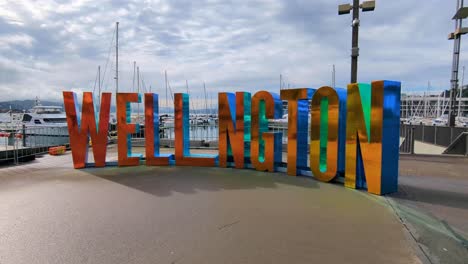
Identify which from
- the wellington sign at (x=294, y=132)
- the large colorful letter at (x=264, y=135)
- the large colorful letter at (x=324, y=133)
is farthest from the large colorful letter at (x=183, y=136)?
the large colorful letter at (x=324, y=133)

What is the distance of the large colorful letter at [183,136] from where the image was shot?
933cm

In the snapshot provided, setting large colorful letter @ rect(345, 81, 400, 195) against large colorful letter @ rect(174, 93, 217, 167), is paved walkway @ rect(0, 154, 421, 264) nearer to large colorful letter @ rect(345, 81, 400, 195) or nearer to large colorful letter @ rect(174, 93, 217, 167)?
large colorful letter @ rect(345, 81, 400, 195)

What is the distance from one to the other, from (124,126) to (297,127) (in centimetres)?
555

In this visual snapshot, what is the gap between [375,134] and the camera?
620 cm

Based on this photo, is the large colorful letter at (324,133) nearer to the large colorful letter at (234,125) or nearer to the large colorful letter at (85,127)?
the large colorful letter at (234,125)

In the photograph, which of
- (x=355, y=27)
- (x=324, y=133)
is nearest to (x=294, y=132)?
(x=324, y=133)

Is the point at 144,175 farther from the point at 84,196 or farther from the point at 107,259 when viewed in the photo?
the point at 107,259

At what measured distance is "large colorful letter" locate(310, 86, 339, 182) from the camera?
23.0ft

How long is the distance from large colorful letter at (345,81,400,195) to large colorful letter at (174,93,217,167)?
447cm

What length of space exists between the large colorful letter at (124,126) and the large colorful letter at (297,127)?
16.3 ft

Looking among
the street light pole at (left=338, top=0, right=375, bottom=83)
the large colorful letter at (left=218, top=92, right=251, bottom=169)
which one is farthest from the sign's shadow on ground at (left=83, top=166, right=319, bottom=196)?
the street light pole at (left=338, top=0, right=375, bottom=83)

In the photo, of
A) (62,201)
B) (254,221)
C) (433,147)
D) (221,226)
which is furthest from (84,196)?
(433,147)

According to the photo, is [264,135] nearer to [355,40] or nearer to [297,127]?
[297,127]

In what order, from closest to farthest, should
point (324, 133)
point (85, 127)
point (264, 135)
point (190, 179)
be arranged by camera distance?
point (324, 133)
point (190, 179)
point (264, 135)
point (85, 127)
